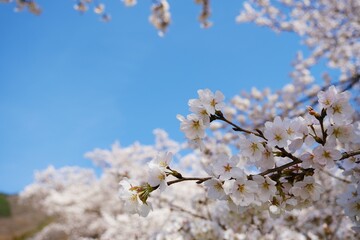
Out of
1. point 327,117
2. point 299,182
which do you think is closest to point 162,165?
point 299,182

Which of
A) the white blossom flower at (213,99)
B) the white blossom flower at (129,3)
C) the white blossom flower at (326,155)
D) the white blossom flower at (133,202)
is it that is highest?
the white blossom flower at (129,3)

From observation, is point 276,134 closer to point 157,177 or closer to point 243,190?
point 243,190

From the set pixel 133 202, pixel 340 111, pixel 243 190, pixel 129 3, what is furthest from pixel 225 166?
pixel 129 3

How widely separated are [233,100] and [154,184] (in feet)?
35.5

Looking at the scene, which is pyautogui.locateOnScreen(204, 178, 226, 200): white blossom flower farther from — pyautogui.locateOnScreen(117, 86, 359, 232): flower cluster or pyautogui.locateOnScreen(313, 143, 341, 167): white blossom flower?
pyautogui.locateOnScreen(313, 143, 341, 167): white blossom flower

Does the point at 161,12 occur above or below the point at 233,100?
below

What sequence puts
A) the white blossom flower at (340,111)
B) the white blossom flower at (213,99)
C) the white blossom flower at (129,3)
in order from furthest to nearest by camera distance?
1. the white blossom flower at (129,3)
2. the white blossom flower at (213,99)
3. the white blossom flower at (340,111)

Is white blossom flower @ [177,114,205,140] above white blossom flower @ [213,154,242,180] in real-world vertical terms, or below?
above

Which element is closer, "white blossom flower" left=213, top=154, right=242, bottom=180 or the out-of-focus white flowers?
"white blossom flower" left=213, top=154, right=242, bottom=180

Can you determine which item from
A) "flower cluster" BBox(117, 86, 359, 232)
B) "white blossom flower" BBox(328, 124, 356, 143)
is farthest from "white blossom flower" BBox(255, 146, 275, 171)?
"white blossom flower" BBox(328, 124, 356, 143)

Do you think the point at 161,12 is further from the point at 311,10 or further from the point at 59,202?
the point at 59,202

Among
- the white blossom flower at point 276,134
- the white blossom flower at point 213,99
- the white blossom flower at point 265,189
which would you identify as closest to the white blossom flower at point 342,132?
the white blossom flower at point 276,134

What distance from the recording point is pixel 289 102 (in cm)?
1122

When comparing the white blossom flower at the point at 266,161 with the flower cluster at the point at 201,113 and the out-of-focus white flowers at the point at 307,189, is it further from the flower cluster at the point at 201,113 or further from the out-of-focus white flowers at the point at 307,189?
the flower cluster at the point at 201,113
